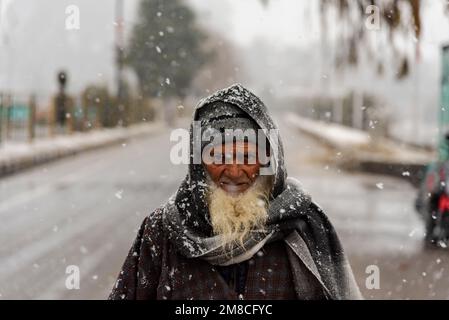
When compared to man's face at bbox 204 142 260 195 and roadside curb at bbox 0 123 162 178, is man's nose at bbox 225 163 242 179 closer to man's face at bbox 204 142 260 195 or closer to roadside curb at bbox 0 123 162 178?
man's face at bbox 204 142 260 195

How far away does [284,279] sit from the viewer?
2.10m

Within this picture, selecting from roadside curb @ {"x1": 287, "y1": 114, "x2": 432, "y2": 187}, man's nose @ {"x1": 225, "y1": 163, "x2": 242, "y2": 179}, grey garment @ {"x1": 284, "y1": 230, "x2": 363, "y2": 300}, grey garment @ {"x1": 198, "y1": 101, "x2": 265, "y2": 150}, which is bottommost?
roadside curb @ {"x1": 287, "y1": 114, "x2": 432, "y2": 187}

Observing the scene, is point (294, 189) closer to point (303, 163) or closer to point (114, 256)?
point (114, 256)

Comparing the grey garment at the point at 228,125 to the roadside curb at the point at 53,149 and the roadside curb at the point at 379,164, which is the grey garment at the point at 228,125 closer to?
the roadside curb at the point at 379,164

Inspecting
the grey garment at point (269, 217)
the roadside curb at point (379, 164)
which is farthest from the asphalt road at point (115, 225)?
the grey garment at point (269, 217)

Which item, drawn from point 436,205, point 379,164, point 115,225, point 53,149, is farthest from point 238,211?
point 53,149

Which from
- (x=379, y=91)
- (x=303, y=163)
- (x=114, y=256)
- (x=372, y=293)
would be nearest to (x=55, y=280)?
(x=114, y=256)

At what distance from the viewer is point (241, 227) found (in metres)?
2.07

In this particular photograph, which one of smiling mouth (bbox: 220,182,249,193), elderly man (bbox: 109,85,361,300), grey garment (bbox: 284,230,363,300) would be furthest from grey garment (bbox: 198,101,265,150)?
grey garment (bbox: 284,230,363,300)

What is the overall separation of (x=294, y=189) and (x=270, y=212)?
101 millimetres

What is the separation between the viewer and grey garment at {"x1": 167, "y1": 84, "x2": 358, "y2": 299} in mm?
2023

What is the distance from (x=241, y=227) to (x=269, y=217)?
0.31ft

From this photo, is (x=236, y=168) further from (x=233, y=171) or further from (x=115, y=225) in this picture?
(x=115, y=225)

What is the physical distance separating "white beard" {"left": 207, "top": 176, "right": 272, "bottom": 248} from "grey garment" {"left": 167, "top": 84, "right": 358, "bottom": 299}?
21 millimetres
